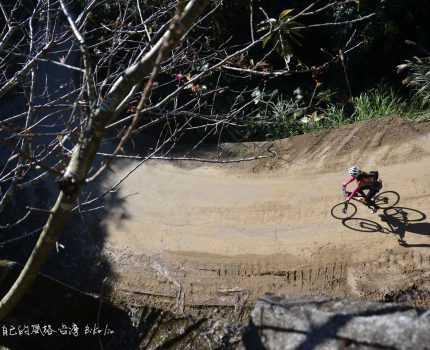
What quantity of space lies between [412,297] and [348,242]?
1213 mm

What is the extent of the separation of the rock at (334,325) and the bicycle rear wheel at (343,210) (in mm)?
2379

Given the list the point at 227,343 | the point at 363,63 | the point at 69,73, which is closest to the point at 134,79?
the point at 227,343

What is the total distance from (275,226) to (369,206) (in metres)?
1.50

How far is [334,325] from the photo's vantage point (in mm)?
5262

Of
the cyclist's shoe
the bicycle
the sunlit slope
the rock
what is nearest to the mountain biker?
the cyclist's shoe

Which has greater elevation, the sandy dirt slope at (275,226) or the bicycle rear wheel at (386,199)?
the bicycle rear wheel at (386,199)

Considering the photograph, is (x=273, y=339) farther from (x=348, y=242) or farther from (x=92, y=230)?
(x=92, y=230)

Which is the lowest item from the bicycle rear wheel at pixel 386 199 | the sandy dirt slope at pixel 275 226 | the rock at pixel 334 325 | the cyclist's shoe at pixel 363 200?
the sandy dirt slope at pixel 275 226

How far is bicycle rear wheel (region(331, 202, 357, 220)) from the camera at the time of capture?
7.94 m

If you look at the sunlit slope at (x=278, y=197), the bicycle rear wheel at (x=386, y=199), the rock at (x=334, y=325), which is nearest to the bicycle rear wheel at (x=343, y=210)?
the sunlit slope at (x=278, y=197)

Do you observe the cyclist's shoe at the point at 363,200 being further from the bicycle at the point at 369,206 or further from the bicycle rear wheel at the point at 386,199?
the bicycle rear wheel at the point at 386,199

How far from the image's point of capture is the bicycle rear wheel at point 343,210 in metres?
7.94

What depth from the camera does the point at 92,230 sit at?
908 cm

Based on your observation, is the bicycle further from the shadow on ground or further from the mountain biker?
the mountain biker
